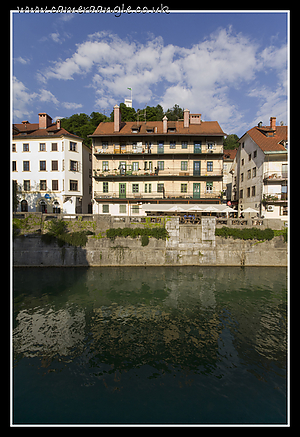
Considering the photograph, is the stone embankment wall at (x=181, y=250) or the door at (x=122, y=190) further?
the door at (x=122, y=190)

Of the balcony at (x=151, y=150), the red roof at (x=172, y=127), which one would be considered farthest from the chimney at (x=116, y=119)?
the balcony at (x=151, y=150)

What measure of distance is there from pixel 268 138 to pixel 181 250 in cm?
2474

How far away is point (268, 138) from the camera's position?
3338 centimetres

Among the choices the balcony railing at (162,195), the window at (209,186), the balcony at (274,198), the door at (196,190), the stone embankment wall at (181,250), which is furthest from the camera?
the window at (209,186)

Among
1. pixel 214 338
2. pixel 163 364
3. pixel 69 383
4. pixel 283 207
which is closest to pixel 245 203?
pixel 283 207

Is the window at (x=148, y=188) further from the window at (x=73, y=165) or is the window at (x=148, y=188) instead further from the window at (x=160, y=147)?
the window at (x=73, y=165)

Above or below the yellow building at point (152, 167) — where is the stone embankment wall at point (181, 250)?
below

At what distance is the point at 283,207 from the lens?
30.6 meters

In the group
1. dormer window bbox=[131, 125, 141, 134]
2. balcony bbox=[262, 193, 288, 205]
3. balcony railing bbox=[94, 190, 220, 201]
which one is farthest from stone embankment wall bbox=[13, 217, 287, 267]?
dormer window bbox=[131, 125, 141, 134]

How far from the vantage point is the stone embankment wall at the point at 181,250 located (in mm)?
25422

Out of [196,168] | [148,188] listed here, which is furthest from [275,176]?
[148,188]

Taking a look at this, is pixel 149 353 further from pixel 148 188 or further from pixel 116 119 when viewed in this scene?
pixel 116 119

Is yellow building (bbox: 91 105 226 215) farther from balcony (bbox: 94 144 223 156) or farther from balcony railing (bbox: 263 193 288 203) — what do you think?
balcony railing (bbox: 263 193 288 203)

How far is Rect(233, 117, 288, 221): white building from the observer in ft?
99.9
